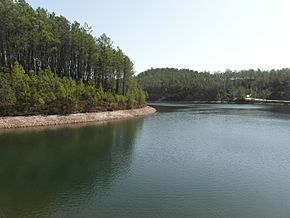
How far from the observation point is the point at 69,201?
1911cm

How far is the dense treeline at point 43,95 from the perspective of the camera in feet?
163

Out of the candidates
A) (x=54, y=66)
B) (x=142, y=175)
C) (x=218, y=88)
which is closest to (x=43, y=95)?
(x=54, y=66)

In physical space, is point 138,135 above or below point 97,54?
below

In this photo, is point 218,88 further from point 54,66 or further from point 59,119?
point 59,119

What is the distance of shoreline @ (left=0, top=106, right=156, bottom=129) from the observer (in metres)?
47.7

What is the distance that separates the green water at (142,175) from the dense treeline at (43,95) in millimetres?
7769

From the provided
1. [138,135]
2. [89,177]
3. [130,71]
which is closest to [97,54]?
[130,71]

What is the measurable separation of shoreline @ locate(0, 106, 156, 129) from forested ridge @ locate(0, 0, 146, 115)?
139 cm

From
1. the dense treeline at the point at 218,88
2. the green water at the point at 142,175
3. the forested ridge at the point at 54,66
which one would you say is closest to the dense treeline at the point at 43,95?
the forested ridge at the point at 54,66

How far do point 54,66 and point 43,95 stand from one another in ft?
60.0

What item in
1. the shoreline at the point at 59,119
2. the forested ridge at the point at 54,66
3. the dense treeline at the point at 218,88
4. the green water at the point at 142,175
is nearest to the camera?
the green water at the point at 142,175

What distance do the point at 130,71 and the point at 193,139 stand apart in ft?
146

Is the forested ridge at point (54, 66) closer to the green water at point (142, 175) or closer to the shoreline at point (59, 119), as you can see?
the shoreline at point (59, 119)

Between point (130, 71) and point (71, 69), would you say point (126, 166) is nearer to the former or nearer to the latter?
point (71, 69)
